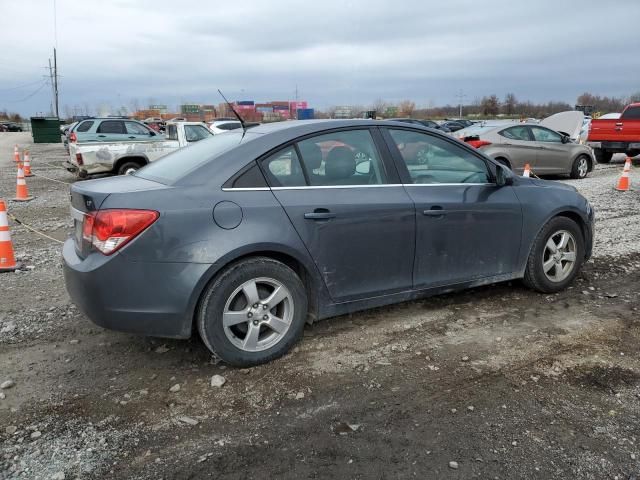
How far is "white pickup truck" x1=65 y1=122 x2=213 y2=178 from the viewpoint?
43.0 ft

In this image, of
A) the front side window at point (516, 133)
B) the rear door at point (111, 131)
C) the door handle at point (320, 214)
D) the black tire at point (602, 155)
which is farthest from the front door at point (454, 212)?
the black tire at point (602, 155)

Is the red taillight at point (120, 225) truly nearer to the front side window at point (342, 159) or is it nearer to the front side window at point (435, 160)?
the front side window at point (342, 159)

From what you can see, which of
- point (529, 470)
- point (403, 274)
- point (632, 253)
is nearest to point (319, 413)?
point (529, 470)

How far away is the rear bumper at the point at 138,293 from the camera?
3102 mm

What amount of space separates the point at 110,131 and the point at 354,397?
13.7 m

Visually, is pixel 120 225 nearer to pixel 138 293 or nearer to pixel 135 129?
pixel 138 293

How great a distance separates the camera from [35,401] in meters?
3.13

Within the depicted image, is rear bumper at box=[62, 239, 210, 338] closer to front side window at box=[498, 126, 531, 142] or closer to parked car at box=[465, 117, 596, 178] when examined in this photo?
parked car at box=[465, 117, 596, 178]

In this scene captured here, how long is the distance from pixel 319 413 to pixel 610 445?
5.04ft

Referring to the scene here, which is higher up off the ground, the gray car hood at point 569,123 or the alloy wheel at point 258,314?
the gray car hood at point 569,123

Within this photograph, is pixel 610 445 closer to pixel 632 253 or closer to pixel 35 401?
pixel 35 401

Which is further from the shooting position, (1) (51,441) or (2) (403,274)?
(2) (403,274)

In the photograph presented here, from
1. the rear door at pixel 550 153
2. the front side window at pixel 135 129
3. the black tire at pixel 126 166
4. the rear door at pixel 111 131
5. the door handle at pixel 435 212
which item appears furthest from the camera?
the front side window at pixel 135 129

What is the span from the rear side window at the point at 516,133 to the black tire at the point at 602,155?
217 inches
